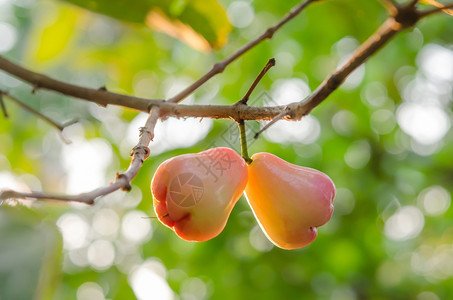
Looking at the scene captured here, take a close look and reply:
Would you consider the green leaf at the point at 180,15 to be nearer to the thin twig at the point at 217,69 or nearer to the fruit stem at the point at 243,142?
the thin twig at the point at 217,69

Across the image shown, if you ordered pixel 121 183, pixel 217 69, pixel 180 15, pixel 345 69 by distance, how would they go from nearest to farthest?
pixel 121 183
pixel 345 69
pixel 217 69
pixel 180 15

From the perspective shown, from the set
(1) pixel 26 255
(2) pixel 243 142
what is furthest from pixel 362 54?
(1) pixel 26 255

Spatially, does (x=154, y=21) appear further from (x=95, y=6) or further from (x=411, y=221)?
(x=411, y=221)

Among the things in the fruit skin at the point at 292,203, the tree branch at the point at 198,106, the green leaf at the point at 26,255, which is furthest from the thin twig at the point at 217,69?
the green leaf at the point at 26,255

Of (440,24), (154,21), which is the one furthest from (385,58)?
(154,21)

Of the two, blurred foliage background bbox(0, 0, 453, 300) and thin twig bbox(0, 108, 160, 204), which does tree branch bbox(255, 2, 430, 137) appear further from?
blurred foliage background bbox(0, 0, 453, 300)

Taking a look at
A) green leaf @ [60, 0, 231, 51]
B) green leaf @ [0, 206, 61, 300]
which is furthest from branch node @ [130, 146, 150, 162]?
green leaf @ [60, 0, 231, 51]

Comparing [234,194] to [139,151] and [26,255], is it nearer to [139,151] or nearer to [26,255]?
[139,151]
